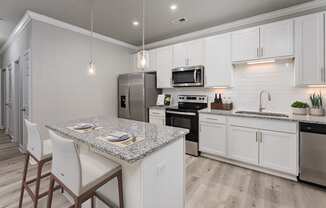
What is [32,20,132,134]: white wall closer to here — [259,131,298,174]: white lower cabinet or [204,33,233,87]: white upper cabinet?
[204,33,233,87]: white upper cabinet

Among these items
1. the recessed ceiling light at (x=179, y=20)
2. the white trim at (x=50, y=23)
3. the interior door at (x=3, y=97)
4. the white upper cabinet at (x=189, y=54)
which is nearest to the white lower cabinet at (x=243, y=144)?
the white upper cabinet at (x=189, y=54)

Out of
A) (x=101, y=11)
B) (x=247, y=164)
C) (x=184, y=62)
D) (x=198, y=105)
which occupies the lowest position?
(x=247, y=164)

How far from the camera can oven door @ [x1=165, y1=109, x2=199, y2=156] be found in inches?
130

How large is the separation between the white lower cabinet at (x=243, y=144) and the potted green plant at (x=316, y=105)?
0.92 metres

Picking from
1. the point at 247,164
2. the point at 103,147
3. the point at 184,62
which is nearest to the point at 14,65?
the point at 184,62

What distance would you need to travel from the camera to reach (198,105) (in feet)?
12.5

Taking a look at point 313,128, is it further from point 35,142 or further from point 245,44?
point 35,142

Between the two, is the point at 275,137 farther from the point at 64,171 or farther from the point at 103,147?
the point at 64,171

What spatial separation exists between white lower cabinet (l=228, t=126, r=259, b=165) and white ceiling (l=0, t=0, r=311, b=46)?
6.92ft

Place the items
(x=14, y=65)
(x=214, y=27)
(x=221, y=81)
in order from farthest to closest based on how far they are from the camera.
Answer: (x=14, y=65) → (x=214, y=27) → (x=221, y=81)

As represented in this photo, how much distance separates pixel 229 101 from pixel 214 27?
5.54 ft

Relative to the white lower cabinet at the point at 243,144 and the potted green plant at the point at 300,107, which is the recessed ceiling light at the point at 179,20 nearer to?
the white lower cabinet at the point at 243,144

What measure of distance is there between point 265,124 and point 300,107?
0.65m

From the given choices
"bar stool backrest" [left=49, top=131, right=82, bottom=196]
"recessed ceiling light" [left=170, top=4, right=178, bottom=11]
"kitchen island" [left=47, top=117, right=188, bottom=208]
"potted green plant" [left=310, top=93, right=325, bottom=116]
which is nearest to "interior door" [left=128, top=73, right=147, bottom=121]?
"recessed ceiling light" [left=170, top=4, right=178, bottom=11]
